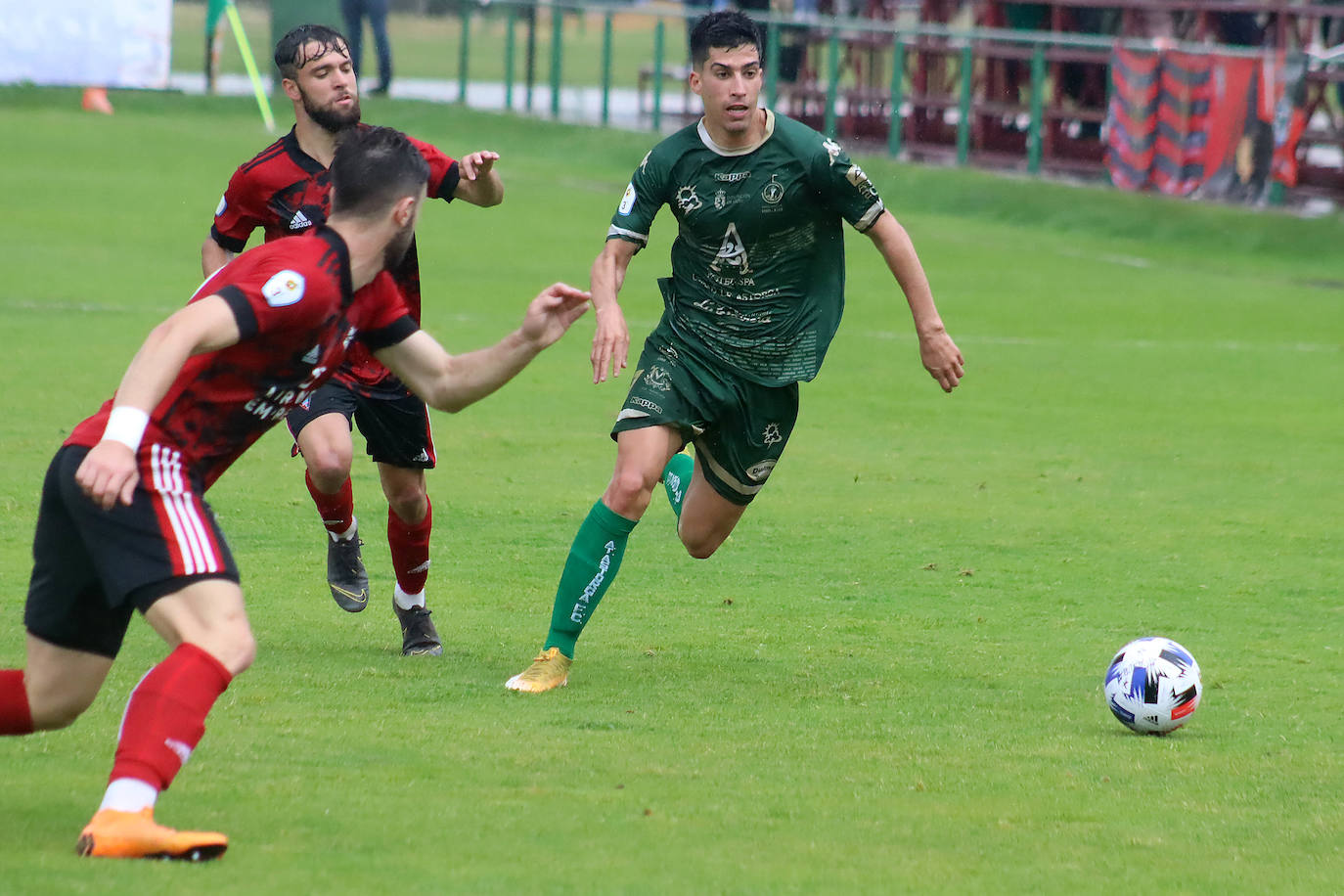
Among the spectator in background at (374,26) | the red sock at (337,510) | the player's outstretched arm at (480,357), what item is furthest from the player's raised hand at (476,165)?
the spectator in background at (374,26)

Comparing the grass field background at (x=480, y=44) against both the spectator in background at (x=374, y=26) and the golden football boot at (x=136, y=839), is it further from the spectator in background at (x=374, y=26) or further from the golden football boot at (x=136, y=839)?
the golden football boot at (x=136, y=839)

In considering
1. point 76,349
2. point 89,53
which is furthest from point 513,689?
point 89,53

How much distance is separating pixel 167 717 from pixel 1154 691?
3.11m

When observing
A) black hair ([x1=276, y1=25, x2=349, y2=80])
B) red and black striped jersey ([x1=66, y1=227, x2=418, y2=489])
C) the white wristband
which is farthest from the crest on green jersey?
the white wristband

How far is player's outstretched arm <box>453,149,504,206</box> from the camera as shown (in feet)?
22.8

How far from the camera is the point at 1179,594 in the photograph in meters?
8.29

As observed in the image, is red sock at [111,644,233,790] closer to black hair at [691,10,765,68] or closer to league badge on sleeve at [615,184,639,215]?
league badge on sleeve at [615,184,639,215]

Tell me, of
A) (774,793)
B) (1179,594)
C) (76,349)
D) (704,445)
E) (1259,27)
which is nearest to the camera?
(774,793)

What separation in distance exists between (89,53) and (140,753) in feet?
91.7

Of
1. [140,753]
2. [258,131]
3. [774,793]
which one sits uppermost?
[140,753]

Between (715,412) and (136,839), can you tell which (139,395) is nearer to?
(136,839)

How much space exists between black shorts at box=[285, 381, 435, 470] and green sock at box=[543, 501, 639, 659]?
0.84 metres

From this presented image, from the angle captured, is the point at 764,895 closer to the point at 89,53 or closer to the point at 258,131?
the point at 258,131

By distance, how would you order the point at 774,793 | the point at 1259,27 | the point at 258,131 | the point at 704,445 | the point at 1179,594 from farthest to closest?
the point at 258,131, the point at 1259,27, the point at 1179,594, the point at 704,445, the point at 774,793
